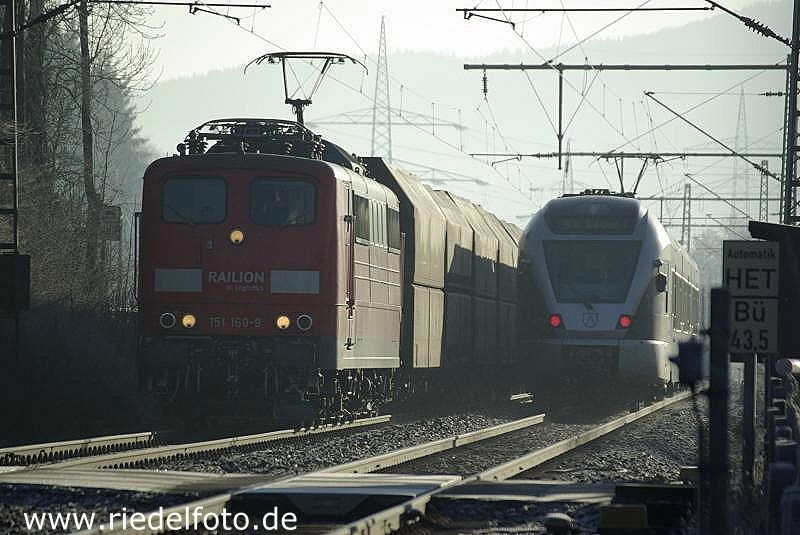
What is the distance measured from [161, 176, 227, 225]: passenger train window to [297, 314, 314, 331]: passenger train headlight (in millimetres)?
1594

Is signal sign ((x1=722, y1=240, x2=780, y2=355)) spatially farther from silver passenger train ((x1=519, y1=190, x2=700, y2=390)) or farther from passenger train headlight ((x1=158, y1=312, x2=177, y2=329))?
silver passenger train ((x1=519, y1=190, x2=700, y2=390))

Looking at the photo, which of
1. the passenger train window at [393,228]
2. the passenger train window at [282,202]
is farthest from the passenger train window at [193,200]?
the passenger train window at [393,228]

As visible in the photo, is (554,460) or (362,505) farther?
(554,460)

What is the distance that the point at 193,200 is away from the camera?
61.3 feet

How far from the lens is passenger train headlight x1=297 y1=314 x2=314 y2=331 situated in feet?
59.5

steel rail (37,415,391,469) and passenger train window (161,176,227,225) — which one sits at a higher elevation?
passenger train window (161,176,227,225)

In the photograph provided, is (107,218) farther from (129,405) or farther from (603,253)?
(603,253)

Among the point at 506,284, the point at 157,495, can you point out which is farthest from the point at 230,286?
the point at 506,284

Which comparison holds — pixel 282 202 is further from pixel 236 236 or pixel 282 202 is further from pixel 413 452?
pixel 413 452

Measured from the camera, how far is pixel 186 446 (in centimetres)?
1510

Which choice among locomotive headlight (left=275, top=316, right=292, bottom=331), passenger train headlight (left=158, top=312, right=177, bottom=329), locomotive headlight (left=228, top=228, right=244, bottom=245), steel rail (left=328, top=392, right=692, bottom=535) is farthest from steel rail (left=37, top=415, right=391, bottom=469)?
steel rail (left=328, top=392, right=692, bottom=535)

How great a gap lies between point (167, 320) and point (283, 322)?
4.55 ft

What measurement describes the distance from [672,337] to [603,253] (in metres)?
3.11

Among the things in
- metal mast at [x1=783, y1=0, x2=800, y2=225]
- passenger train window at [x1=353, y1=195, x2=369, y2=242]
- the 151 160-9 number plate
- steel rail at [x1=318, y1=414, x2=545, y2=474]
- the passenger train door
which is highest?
metal mast at [x1=783, y1=0, x2=800, y2=225]
